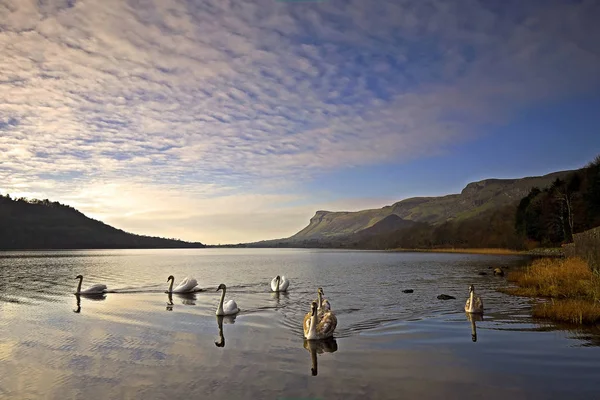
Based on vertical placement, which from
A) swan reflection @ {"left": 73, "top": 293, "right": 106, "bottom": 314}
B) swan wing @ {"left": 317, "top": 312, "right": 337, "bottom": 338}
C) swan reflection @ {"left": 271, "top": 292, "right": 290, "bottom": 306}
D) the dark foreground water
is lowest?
the dark foreground water

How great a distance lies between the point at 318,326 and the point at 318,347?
1.30 metres

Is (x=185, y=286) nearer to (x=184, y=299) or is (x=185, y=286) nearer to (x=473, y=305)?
(x=184, y=299)

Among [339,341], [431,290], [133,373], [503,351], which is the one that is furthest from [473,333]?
[431,290]

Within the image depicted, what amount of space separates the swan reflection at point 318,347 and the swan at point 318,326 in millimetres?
215

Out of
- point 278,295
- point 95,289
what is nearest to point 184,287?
point 95,289

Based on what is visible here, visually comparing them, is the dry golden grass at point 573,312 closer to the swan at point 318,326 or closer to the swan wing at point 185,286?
the swan at point 318,326

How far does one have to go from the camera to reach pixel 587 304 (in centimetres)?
1867

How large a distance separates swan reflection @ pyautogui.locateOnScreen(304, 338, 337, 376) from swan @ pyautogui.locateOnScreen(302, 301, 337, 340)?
215 mm

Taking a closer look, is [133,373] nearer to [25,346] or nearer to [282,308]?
[25,346]

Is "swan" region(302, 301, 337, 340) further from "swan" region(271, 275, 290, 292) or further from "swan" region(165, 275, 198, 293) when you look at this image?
"swan" region(165, 275, 198, 293)

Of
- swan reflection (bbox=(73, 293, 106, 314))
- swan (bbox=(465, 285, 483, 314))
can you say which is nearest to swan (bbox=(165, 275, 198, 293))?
swan reflection (bbox=(73, 293, 106, 314))

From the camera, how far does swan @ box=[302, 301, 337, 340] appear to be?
597 inches

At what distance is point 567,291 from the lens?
2395 centimetres

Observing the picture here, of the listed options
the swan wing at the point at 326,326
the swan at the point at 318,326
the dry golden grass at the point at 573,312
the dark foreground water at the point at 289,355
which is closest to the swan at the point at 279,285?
the dark foreground water at the point at 289,355
